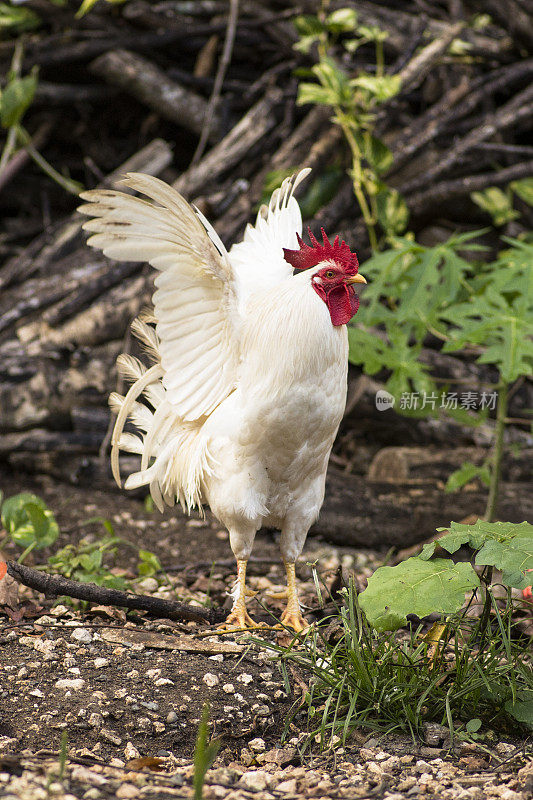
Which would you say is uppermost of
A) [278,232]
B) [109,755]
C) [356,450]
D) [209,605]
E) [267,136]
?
[267,136]

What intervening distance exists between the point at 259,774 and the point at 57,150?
5743mm

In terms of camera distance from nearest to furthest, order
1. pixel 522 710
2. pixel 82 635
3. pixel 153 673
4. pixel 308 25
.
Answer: pixel 522 710 < pixel 153 673 < pixel 82 635 < pixel 308 25

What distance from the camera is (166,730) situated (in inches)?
91.6

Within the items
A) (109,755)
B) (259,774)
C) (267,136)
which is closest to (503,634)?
(259,774)

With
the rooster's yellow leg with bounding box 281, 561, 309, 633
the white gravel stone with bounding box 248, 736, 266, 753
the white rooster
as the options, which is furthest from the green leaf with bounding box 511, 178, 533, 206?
the white gravel stone with bounding box 248, 736, 266, 753

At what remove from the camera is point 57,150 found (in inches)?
261

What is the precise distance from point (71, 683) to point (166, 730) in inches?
13.7

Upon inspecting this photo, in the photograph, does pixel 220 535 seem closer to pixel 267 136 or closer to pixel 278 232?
pixel 278 232

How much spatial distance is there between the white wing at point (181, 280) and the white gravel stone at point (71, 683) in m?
1.10

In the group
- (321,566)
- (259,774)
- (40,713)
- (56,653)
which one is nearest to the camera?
(259,774)

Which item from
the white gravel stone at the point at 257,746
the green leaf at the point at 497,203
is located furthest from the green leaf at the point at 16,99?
the white gravel stone at the point at 257,746

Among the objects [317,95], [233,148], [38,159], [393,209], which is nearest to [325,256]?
[317,95]

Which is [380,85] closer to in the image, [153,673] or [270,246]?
[270,246]

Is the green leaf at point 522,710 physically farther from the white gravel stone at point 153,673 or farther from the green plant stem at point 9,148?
the green plant stem at point 9,148
